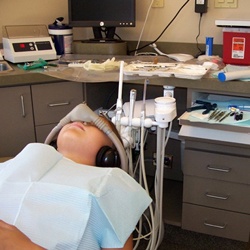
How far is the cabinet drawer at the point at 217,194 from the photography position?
5.56 feet

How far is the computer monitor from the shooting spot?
2.19 meters

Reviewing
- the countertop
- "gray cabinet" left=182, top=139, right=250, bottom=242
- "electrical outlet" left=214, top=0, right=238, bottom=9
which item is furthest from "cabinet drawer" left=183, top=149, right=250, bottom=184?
"electrical outlet" left=214, top=0, right=238, bottom=9

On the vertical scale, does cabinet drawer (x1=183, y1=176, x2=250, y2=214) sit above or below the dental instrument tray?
below

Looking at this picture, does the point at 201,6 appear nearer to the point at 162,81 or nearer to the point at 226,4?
the point at 226,4

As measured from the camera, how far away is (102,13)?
2.23m

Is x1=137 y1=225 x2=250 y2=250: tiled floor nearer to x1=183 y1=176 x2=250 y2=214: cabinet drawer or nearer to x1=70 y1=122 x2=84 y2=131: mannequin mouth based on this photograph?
x1=183 y1=176 x2=250 y2=214: cabinet drawer

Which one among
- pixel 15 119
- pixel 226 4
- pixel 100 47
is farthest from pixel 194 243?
pixel 226 4

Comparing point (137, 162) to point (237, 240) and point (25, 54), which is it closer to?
point (237, 240)

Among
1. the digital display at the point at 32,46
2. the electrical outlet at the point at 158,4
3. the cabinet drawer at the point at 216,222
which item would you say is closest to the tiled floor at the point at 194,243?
the cabinet drawer at the point at 216,222

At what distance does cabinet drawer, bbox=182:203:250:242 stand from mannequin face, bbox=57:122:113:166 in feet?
2.82

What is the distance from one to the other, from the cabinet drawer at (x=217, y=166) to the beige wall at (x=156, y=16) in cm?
86

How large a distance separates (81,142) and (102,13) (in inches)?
53.0

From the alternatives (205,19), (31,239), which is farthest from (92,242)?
(205,19)

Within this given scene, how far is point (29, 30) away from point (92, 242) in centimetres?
175
